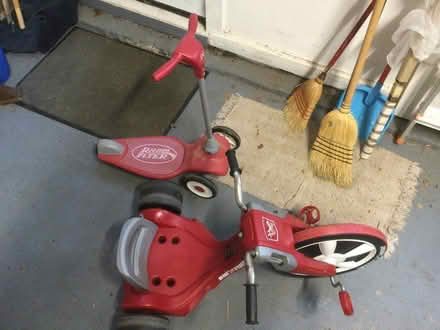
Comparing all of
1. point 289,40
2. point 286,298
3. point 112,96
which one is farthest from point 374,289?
point 112,96

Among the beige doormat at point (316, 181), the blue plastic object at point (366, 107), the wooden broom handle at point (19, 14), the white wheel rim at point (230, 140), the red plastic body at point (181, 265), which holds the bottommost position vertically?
the red plastic body at point (181, 265)

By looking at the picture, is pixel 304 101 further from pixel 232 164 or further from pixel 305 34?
pixel 232 164

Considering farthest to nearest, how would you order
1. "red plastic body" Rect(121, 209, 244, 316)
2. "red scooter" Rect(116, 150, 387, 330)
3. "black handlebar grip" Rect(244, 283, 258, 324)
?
1. "red plastic body" Rect(121, 209, 244, 316)
2. "red scooter" Rect(116, 150, 387, 330)
3. "black handlebar grip" Rect(244, 283, 258, 324)

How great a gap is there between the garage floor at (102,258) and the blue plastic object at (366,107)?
0.44ft

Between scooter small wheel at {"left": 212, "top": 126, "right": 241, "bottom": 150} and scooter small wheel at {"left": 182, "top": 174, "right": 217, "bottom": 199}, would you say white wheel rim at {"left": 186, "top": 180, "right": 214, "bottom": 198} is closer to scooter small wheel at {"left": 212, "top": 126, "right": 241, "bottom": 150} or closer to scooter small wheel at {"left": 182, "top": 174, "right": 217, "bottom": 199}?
scooter small wheel at {"left": 182, "top": 174, "right": 217, "bottom": 199}

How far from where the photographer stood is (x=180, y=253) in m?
1.15

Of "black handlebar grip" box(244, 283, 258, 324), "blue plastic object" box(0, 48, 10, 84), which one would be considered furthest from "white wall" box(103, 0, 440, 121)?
"black handlebar grip" box(244, 283, 258, 324)

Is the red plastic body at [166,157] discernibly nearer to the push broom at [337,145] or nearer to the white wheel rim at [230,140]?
the white wheel rim at [230,140]

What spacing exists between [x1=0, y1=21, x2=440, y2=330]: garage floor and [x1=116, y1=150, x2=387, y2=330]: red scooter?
16cm

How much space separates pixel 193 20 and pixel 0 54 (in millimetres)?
1062

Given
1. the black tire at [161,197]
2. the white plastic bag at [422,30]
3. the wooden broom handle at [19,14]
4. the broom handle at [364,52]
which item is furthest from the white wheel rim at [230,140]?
the wooden broom handle at [19,14]

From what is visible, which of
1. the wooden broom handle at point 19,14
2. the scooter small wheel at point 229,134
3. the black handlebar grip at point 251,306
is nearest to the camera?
the black handlebar grip at point 251,306

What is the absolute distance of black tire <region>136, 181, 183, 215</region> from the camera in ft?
4.09

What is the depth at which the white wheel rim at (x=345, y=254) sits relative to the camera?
41.0 inches
